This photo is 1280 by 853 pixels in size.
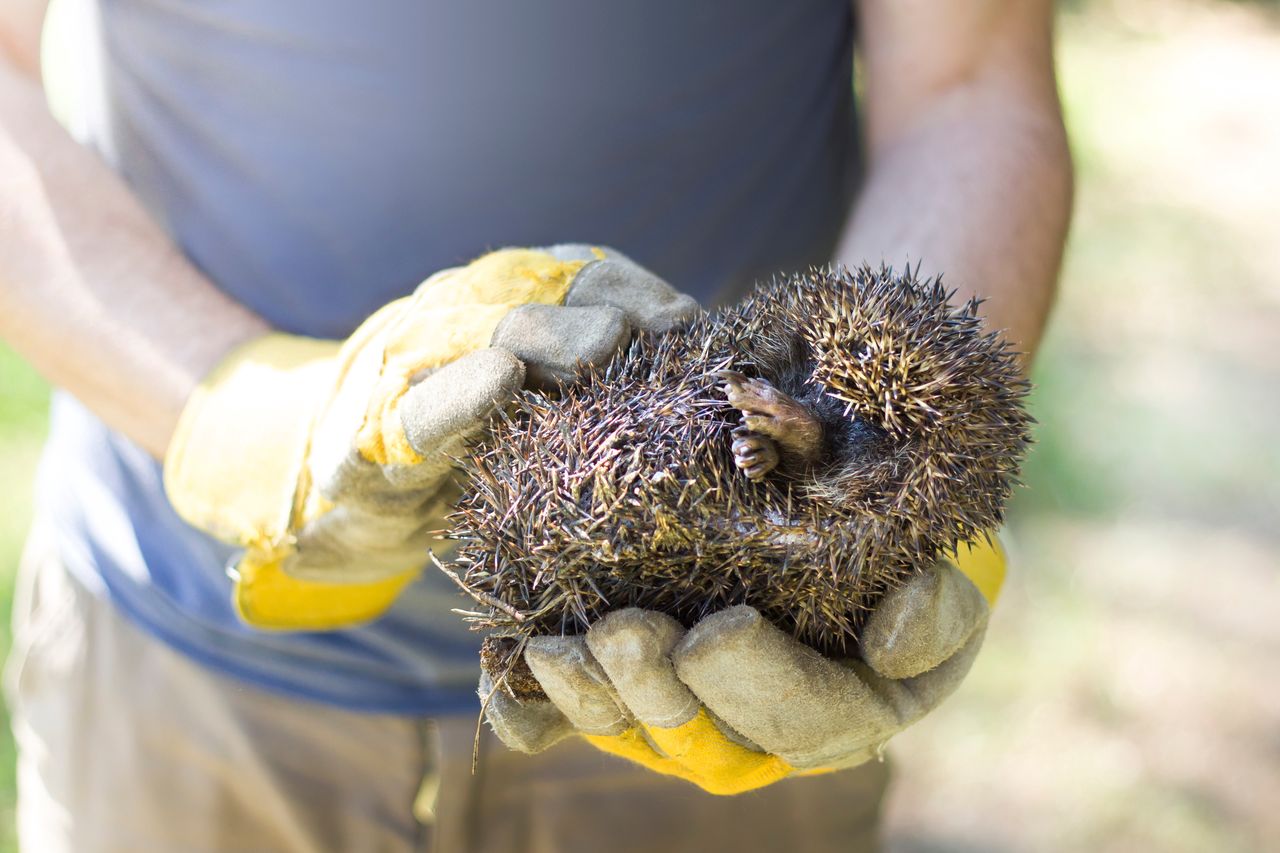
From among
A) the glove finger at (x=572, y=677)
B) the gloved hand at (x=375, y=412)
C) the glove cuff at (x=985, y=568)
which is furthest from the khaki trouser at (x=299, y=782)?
the glove finger at (x=572, y=677)

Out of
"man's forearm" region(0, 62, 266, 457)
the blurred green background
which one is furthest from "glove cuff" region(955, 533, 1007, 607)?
the blurred green background

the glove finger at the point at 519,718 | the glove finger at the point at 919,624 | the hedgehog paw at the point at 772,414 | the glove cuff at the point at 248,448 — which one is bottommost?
the glove finger at the point at 519,718

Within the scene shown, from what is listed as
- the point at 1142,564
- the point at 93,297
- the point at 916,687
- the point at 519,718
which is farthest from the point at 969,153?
the point at 1142,564

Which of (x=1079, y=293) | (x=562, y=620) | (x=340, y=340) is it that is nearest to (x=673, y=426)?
(x=562, y=620)

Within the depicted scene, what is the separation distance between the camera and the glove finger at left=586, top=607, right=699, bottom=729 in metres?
1.69

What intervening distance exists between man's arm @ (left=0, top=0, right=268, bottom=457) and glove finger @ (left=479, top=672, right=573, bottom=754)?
0.96 m

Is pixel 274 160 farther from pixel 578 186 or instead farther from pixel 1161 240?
pixel 1161 240

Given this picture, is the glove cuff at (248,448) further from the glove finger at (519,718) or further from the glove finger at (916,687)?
the glove finger at (916,687)

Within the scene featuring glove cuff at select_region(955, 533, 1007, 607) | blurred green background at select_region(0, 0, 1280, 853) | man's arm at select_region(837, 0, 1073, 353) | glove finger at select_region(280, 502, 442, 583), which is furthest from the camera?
blurred green background at select_region(0, 0, 1280, 853)

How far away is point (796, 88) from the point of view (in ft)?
8.80

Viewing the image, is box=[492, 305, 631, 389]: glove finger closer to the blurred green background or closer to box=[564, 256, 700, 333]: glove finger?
box=[564, 256, 700, 333]: glove finger

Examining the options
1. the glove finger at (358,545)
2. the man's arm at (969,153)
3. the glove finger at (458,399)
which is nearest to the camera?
the glove finger at (458,399)

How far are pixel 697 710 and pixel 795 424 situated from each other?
19.0 inches

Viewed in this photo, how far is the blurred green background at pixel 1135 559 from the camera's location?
14.3 ft
